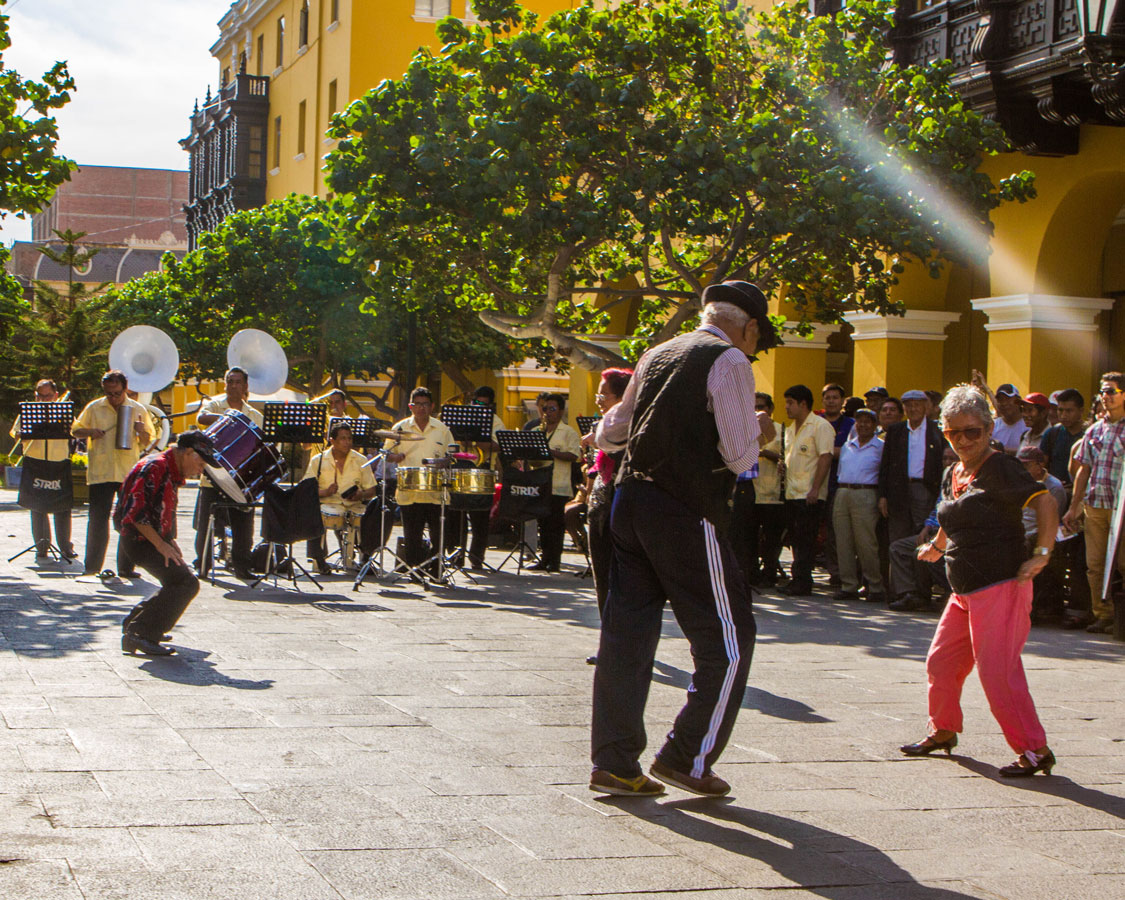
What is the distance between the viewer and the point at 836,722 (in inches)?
281

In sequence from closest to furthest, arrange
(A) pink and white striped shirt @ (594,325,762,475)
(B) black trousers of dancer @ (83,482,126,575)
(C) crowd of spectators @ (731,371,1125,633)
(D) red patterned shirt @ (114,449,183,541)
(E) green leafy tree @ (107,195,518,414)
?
1. (A) pink and white striped shirt @ (594,325,762,475)
2. (D) red patterned shirt @ (114,449,183,541)
3. (C) crowd of spectators @ (731,371,1125,633)
4. (B) black trousers of dancer @ (83,482,126,575)
5. (E) green leafy tree @ (107,195,518,414)

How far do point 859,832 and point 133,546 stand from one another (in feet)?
17.0

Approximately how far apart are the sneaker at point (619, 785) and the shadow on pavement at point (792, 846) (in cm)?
8

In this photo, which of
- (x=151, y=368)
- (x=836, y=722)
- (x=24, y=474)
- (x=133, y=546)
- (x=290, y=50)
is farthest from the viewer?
(x=290, y=50)

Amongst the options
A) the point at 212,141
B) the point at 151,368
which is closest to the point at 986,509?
the point at 151,368

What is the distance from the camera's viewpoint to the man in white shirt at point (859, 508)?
12.7 metres

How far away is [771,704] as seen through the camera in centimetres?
757

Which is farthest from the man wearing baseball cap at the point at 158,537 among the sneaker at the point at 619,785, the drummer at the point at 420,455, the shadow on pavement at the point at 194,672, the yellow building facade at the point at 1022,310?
the yellow building facade at the point at 1022,310

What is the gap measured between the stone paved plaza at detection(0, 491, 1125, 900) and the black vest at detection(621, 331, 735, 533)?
1.11m

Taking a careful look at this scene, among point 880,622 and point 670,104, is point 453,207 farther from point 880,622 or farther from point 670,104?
point 880,622

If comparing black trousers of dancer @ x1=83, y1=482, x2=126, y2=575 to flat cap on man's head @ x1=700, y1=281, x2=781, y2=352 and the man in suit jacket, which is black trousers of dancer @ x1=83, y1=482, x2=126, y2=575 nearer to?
the man in suit jacket

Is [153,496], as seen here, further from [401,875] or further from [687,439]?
[401,875]

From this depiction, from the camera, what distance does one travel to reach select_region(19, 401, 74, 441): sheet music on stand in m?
14.7

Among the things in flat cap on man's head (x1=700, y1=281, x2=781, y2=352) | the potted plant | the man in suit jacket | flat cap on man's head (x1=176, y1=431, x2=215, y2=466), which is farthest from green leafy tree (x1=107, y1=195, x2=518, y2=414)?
flat cap on man's head (x1=700, y1=281, x2=781, y2=352)
